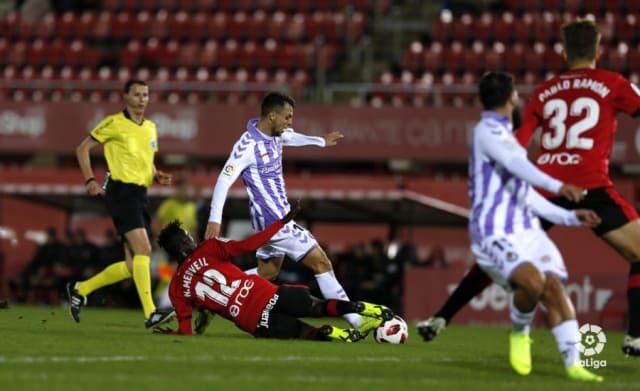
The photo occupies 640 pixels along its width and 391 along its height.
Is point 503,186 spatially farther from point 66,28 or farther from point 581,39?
point 66,28

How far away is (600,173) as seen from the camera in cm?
822

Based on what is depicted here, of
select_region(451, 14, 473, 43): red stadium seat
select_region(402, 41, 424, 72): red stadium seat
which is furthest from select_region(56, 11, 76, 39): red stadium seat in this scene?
select_region(451, 14, 473, 43): red stadium seat

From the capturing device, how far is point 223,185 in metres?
9.81

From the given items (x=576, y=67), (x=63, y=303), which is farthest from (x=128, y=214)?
(x=63, y=303)

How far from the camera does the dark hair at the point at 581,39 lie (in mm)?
8180

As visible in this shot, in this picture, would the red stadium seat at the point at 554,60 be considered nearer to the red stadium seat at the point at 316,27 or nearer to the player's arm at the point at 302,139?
the red stadium seat at the point at 316,27

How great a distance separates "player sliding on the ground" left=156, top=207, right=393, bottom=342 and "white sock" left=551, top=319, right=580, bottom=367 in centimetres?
243

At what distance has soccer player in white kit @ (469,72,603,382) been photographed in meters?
7.03

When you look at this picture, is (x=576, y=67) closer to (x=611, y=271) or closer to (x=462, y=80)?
(x=611, y=271)

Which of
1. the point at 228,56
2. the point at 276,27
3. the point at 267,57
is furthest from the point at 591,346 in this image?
the point at 276,27

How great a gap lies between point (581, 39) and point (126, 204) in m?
4.67

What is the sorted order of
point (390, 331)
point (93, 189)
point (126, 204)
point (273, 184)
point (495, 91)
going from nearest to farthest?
point (495, 91), point (390, 331), point (273, 184), point (93, 189), point (126, 204)

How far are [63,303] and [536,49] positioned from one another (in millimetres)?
10143

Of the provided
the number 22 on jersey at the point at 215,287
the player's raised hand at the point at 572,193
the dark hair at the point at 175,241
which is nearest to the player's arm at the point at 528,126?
the player's raised hand at the point at 572,193
